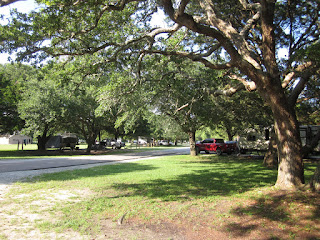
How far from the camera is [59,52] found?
873cm

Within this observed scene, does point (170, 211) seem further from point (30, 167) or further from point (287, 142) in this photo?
point (30, 167)

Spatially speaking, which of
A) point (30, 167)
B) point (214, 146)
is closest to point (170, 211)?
point (30, 167)

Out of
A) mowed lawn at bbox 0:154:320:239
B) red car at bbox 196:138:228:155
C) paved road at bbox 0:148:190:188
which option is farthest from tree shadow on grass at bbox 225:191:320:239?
red car at bbox 196:138:228:155

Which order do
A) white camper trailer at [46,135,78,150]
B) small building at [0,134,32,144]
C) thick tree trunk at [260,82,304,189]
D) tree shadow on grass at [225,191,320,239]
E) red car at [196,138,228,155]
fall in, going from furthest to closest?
small building at [0,134,32,144]
white camper trailer at [46,135,78,150]
red car at [196,138,228,155]
thick tree trunk at [260,82,304,189]
tree shadow on grass at [225,191,320,239]

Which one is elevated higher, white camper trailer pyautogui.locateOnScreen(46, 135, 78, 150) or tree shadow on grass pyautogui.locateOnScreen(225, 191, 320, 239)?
white camper trailer pyautogui.locateOnScreen(46, 135, 78, 150)

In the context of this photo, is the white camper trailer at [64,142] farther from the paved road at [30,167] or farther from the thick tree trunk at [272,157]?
the thick tree trunk at [272,157]

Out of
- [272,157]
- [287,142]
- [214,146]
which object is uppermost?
[287,142]

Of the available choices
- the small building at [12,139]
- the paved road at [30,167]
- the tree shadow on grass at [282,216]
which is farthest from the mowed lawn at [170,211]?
the small building at [12,139]

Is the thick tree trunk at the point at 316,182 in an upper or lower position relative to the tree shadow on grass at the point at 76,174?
upper

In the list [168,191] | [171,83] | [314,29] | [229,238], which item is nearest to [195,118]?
[171,83]

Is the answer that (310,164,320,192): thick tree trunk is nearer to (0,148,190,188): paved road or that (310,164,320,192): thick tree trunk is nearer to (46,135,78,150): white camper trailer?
(0,148,190,188): paved road

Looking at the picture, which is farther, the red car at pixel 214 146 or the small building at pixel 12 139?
the small building at pixel 12 139

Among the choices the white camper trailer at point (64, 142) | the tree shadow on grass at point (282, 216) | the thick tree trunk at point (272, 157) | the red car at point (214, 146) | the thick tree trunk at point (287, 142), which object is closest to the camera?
the tree shadow on grass at point (282, 216)

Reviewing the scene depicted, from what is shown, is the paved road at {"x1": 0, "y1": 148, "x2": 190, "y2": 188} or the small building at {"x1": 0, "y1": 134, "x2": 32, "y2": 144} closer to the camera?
the paved road at {"x1": 0, "y1": 148, "x2": 190, "y2": 188}
